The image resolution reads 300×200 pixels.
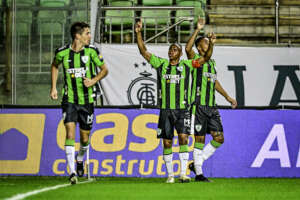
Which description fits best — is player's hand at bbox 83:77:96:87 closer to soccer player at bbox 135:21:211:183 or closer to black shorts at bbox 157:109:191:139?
soccer player at bbox 135:21:211:183

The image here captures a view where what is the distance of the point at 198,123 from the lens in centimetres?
868

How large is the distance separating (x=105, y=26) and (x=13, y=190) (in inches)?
284

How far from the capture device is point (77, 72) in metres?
7.89

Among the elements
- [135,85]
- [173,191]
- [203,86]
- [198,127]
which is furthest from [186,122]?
[135,85]

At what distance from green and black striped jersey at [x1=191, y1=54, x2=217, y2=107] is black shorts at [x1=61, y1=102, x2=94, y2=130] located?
4.93ft

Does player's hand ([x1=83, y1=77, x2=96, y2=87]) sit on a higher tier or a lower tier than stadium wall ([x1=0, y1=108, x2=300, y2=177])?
higher

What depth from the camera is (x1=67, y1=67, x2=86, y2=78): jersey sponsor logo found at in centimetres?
788

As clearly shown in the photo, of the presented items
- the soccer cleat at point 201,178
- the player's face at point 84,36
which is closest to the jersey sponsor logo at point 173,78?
the player's face at point 84,36

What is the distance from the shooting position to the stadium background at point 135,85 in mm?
9469

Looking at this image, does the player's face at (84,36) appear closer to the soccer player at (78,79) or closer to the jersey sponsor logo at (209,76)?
the soccer player at (78,79)

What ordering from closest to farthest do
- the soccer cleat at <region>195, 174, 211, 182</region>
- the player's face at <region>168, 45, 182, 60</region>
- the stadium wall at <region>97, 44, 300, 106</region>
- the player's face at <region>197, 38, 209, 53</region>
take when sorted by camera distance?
the player's face at <region>168, 45, 182, 60</region>, the soccer cleat at <region>195, 174, 211, 182</region>, the player's face at <region>197, 38, 209, 53</region>, the stadium wall at <region>97, 44, 300, 106</region>

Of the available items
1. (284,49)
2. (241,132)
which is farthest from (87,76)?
(284,49)

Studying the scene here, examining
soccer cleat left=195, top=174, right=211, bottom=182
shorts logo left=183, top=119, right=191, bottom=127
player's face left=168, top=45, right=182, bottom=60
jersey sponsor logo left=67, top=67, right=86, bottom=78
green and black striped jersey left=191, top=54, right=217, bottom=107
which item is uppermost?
player's face left=168, top=45, right=182, bottom=60

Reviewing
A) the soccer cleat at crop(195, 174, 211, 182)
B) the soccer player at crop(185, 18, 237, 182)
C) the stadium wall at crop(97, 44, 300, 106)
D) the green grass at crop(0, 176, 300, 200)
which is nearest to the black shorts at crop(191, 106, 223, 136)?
the soccer player at crop(185, 18, 237, 182)
